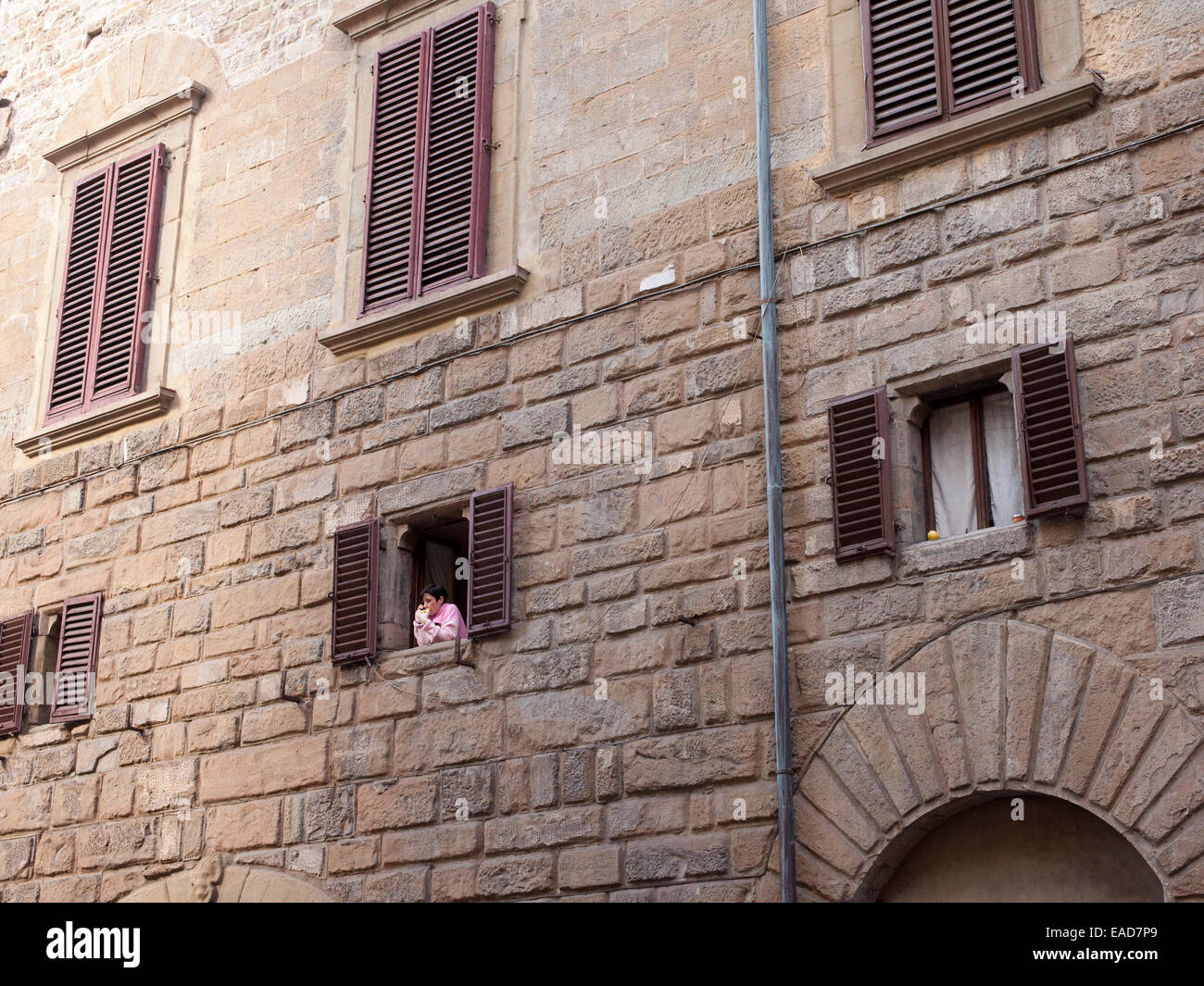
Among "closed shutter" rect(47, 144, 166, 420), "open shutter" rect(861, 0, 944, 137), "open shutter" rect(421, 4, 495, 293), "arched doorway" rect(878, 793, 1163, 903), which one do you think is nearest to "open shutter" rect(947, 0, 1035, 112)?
"open shutter" rect(861, 0, 944, 137)

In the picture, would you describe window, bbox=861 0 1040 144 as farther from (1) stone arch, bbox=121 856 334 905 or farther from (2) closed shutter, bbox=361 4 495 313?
(1) stone arch, bbox=121 856 334 905

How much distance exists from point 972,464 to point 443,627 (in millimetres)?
3734

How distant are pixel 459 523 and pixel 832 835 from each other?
392 centimetres

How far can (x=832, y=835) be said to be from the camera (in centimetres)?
950

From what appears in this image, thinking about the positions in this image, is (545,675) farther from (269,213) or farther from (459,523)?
(269,213)

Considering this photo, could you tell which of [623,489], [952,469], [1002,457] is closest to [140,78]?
[623,489]

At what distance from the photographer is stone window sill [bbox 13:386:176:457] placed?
45.8 feet

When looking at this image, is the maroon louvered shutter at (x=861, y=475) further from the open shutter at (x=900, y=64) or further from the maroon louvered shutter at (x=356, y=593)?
the maroon louvered shutter at (x=356, y=593)

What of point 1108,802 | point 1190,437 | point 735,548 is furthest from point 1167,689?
point 735,548

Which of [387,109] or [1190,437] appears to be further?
[387,109]

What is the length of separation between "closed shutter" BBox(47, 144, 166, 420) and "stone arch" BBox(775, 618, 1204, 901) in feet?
24.2

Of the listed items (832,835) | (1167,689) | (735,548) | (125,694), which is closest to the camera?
(1167,689)

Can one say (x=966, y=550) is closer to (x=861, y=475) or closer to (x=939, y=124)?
(x=861, y=475)

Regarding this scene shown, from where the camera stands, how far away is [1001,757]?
9062 millimetres
